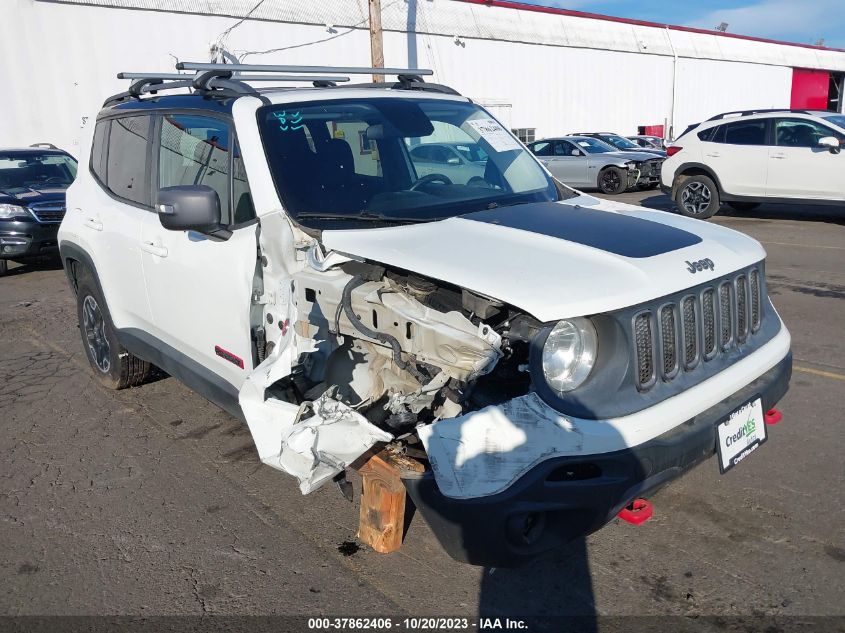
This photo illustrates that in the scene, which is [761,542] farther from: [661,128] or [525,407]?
[661,128]

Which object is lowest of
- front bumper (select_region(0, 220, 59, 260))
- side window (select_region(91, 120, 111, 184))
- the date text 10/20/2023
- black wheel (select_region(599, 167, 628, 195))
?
black wheel (select_region(599, 167, 628, 195))

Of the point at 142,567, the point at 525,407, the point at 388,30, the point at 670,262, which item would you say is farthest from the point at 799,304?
the point at 388,30

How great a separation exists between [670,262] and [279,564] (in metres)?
2.11

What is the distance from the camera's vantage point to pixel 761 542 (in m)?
3.34

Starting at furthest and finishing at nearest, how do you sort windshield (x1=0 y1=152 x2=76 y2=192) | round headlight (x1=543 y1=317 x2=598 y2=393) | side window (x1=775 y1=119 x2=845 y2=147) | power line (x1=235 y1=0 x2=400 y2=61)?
power line (x1=235 y1=0 x2=400 y2=61), side window (x1=775 y1=119 x2=845 y2=147), windshield (x1=0 y1=152 x2=76 y2=192), round headlight (x1=543 y1=317 x2=598 y2=393)

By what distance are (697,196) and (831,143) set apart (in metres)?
2.40

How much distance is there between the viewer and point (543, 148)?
19891mm

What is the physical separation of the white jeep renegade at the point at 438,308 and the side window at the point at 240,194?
1 centimetres

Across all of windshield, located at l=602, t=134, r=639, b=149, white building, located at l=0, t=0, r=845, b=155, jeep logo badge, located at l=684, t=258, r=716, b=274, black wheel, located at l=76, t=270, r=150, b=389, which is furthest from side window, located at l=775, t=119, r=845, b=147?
black wheel, located at l=76, t=270, r=150, b=389

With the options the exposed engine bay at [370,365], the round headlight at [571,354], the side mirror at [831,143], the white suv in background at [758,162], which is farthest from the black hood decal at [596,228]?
the white suv in background at [758,162]

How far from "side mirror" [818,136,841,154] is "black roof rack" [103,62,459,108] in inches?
348

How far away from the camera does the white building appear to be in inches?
697

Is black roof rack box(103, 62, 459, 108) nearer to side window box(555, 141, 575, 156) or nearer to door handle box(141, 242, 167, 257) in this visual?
door handle box(141, 242, 167, 257)

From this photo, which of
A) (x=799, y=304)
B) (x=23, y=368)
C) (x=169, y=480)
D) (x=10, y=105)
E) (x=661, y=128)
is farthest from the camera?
(x=661, y=128)
